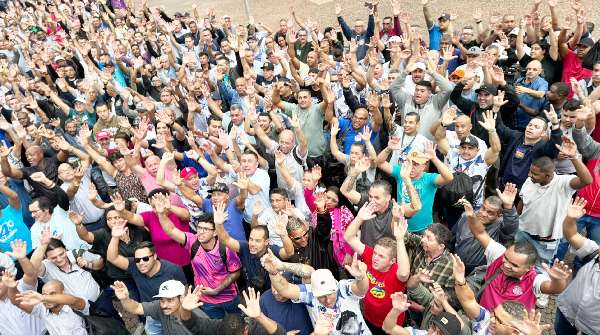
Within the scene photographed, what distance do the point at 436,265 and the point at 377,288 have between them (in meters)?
0.54

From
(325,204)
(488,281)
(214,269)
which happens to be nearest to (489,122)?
(488,281)

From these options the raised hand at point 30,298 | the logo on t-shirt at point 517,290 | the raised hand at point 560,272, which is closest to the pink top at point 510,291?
the logo on t-shirt at point 517,290

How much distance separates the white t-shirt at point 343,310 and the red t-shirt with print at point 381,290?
0.99 ft

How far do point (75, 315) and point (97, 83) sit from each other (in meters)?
6.06

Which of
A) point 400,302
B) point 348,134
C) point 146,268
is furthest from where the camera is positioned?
point 348,134

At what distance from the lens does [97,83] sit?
29.4 ft

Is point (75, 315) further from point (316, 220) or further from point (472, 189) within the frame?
point (472, 189)

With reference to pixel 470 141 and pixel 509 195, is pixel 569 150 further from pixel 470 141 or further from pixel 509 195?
pixel 470 141

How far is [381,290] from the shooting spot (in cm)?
384

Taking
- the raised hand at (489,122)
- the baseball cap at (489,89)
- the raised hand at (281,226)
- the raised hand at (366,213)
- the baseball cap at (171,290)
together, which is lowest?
the baseball cap at (171,290)

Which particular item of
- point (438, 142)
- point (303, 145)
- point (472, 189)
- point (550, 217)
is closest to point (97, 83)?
point (303, 145)

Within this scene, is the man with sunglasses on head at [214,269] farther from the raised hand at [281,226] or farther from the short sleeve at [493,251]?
the short sleeve at [493,251]

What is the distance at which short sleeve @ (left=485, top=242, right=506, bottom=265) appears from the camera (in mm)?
3984

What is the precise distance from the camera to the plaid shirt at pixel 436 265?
149 inches
